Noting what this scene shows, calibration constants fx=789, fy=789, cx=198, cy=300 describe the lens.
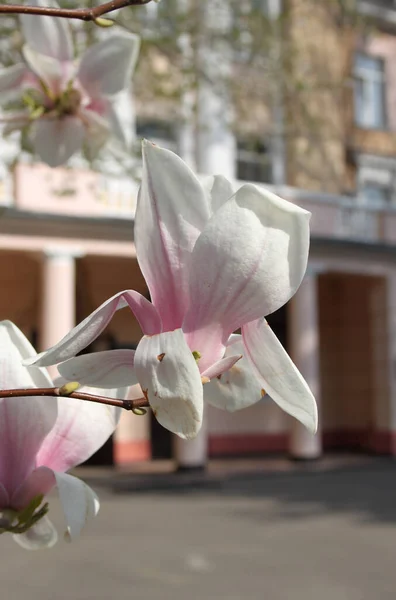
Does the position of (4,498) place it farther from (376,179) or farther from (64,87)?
(376,179)

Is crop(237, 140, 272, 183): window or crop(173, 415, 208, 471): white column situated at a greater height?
crop(237, 140, 272, 183): window

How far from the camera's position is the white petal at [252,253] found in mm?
419

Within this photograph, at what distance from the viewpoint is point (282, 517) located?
7.48m

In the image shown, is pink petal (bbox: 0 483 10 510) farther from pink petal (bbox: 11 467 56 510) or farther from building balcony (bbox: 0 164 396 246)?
building balcony (bbox: 0 164 396 246)

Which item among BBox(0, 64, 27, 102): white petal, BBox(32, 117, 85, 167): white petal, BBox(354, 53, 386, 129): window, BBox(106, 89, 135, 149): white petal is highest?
BBox(354, 53, 386, 129): window

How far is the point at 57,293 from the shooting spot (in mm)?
10000

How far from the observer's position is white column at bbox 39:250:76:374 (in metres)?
9.89

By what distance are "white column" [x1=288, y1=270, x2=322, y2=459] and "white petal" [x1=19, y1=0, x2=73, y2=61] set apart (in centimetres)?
1072

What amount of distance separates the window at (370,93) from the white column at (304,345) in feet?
12.8

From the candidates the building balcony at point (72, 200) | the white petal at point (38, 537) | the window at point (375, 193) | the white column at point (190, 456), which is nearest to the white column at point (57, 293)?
the building balcony at point (72, 200)

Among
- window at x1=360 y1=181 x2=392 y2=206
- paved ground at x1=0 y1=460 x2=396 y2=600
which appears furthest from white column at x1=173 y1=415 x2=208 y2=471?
window at x1=360 y1=181 x2=392 y2=206

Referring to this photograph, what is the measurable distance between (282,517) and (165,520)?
43.7 inches

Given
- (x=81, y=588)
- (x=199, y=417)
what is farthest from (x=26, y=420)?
(x=81, y=588)

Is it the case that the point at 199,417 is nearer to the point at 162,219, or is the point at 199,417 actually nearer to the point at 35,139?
the point at 162,219
